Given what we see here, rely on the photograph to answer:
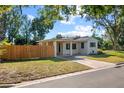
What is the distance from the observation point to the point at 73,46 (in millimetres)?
41219

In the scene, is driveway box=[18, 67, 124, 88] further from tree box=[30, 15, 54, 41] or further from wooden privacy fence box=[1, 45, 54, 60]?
tree box=[30, 15, 54, 41]

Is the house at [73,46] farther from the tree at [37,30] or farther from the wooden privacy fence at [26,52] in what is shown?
the tree at [37,30]

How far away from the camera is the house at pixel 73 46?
38969 millimetres

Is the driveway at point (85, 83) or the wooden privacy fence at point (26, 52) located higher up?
the wooden privacy fence at point (26, 52)

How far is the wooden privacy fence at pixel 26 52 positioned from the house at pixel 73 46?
5.76 metres

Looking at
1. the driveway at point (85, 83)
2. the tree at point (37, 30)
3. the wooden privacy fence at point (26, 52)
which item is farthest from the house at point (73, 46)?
the driveway at point (85, 83)

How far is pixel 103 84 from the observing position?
12703 mm

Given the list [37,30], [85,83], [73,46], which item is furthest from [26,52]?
Answer: [37,30]

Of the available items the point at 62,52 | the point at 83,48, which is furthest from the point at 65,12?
the point at 83,48

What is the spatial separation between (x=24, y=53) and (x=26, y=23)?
24.9m

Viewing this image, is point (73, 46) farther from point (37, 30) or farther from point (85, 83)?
point (85, 83)

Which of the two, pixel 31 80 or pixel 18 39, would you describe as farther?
pixel 18 39

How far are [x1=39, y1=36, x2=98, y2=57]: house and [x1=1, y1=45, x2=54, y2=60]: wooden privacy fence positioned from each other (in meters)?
5.76
